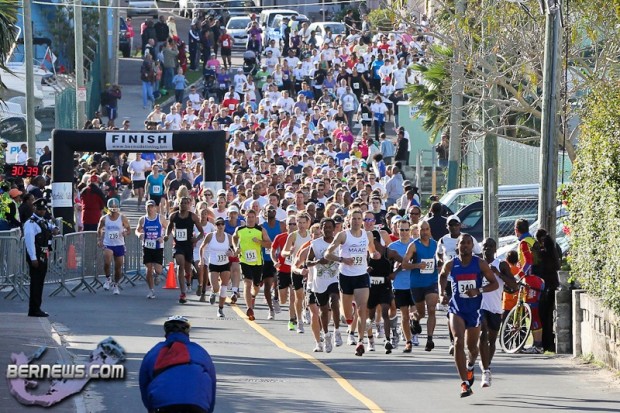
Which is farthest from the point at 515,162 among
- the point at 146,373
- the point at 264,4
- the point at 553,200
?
the point at 264,4

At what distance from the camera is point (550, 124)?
20.9m

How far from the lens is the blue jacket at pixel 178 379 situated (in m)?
9.91

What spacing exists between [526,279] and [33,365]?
659 cm

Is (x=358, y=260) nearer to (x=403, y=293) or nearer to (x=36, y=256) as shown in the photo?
(x=403, y=293)

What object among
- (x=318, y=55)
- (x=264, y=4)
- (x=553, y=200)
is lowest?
(x=553, y=200)

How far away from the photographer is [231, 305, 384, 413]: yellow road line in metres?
15.2

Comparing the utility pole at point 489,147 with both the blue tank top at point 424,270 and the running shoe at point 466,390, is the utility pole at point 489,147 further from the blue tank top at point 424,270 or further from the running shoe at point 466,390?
the running shoe at point 466,390

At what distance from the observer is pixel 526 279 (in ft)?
65.1

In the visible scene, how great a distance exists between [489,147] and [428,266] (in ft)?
21.0

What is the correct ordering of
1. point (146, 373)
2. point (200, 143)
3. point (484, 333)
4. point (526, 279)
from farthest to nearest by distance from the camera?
point (200, 143) → point (526, 279) → point (484, 333) → point (146, 373)

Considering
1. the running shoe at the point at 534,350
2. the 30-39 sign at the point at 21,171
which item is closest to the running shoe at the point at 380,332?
the running shoe at the point at 534,350

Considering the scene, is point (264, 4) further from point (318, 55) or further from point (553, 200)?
point (553, 200)

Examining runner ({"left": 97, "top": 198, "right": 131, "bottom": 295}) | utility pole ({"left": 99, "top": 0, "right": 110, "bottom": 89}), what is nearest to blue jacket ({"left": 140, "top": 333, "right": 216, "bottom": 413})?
runner ({"left": 97, "top": 198, "right": 131, "bottom": 295})

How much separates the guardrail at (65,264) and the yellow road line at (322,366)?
12.8ft
